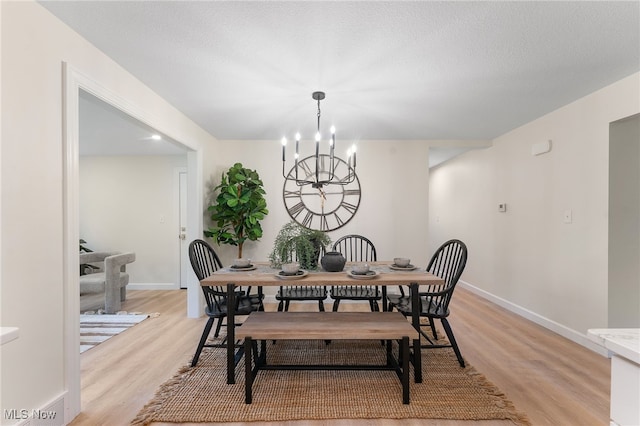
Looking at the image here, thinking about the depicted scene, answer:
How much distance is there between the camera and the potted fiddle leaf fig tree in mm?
3594

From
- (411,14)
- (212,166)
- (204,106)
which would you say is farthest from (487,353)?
(212,166)

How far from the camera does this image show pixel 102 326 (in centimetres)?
325

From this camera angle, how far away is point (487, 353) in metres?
2.58

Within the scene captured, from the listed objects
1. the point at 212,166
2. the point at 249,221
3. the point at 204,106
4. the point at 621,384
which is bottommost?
the point at 621,384

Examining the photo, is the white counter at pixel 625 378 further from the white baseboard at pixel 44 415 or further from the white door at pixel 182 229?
the white door at pixel 182 229

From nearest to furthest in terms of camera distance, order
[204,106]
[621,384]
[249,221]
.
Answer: [621,384] → [204,106] → [249,221]

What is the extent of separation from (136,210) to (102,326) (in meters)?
2.33

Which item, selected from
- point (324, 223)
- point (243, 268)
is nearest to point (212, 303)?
point (243, 268)

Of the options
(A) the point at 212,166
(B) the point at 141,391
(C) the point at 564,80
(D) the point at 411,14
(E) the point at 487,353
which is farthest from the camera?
(A) the point at 212,166

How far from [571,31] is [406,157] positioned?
8.22 feet

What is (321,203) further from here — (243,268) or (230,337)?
(230,337)

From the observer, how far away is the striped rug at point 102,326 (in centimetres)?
288

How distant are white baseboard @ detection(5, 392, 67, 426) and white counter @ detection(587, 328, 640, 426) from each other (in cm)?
237

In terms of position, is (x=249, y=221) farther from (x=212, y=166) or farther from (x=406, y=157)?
(x=406, y=157)
